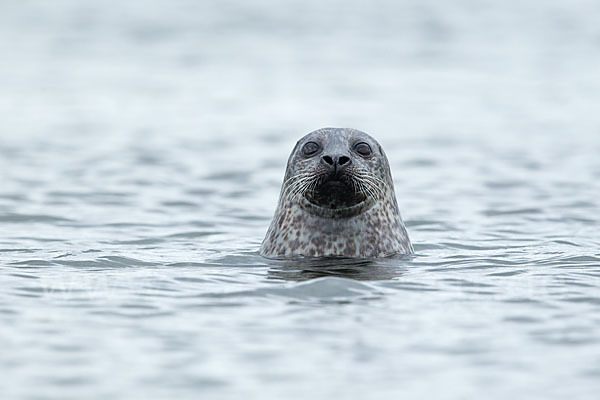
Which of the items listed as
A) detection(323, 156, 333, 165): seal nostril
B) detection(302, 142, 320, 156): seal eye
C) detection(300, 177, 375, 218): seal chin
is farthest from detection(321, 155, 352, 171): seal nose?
detection(302, 142, 320, 156): seal eye

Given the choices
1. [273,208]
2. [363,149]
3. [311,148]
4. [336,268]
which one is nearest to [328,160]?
[311,148]

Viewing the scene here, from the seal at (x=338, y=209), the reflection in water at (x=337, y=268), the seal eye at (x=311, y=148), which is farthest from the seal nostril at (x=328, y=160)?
the reflection in water at (x=337, y=268)

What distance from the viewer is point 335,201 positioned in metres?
10.7

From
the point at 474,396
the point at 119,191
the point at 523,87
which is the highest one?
the point at 523,87

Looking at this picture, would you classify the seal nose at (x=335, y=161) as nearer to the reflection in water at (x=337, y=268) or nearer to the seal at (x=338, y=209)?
the seal at (x=338, y=209)

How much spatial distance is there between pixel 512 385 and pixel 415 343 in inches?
37.8

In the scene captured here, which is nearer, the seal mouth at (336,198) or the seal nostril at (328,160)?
the seal nostril at (328,160)

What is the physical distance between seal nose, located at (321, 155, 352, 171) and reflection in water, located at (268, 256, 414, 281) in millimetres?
805

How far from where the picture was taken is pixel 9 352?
24.3 feet

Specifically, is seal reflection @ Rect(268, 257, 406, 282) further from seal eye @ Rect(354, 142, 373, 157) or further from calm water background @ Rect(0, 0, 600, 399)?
seal eye @ Rect(354, 142, 373, 157)

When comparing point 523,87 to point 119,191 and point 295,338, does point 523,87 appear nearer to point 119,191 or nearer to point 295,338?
point 119,191

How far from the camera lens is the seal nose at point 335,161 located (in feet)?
33.4

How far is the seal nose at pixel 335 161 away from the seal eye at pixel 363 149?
1.90 feet

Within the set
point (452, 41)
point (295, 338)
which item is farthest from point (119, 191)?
point (452, 41)
